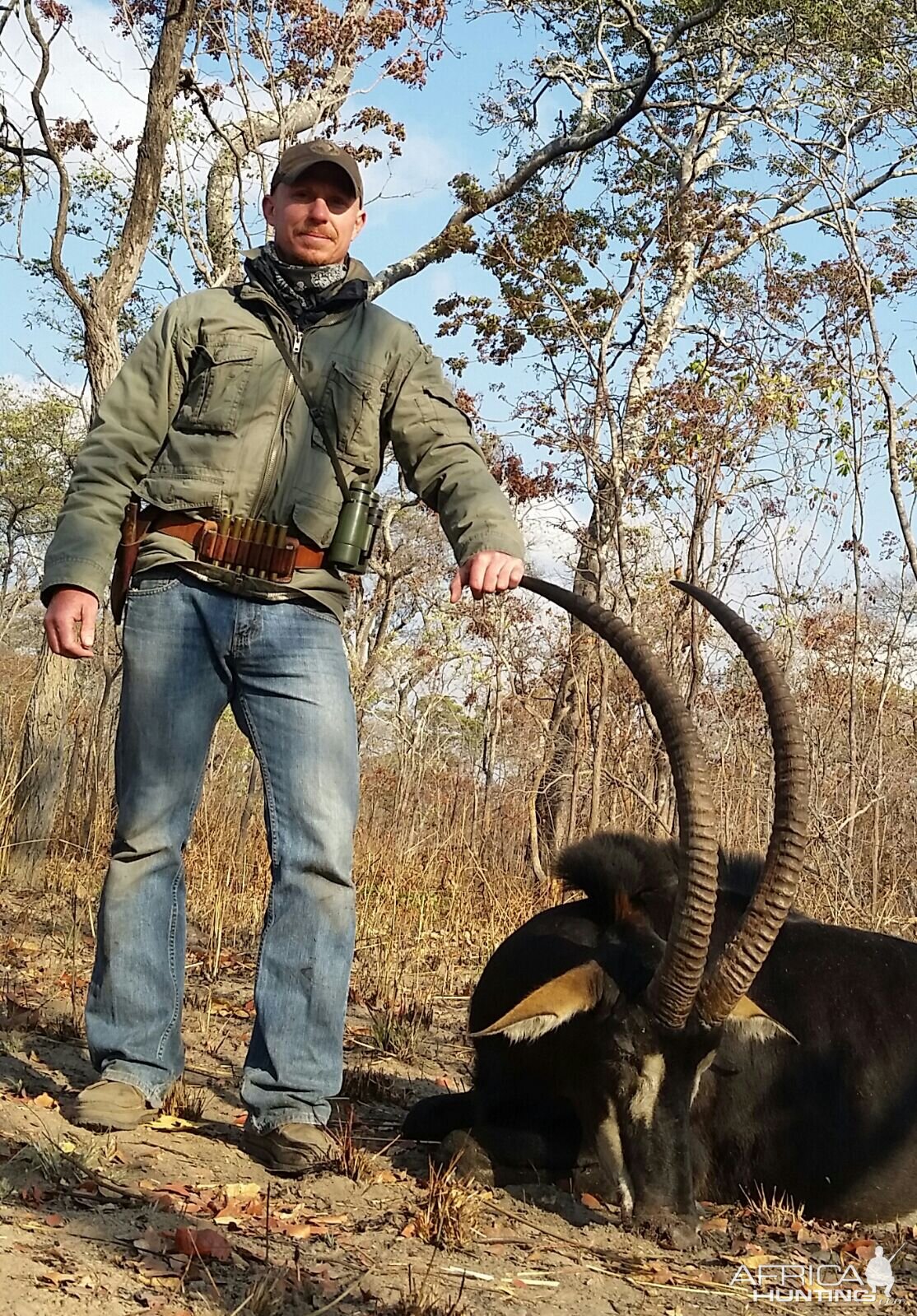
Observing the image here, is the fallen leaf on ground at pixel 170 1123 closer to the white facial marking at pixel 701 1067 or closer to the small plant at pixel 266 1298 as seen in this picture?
the small plant at pixel 266 1298

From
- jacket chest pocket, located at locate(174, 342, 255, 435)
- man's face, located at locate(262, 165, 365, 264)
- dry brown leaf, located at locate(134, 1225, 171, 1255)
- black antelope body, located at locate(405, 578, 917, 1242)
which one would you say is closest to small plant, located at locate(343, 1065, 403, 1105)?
black antelope body, located at locate(405, 578, 917, 1242)

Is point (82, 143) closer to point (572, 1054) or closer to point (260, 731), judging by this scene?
point (260, 731)

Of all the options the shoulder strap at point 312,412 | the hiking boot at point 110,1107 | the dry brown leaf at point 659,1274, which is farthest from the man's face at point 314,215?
the dry brown leaf at point 659,1274

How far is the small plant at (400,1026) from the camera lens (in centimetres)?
487

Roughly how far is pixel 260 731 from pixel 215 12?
24.5 feet

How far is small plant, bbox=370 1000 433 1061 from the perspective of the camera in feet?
16.0

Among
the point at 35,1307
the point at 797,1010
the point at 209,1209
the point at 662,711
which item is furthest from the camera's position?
the point at 797,1010

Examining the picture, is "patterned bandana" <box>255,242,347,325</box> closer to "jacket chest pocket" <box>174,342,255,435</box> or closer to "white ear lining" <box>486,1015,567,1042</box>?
"jacket chest pocket" <box>174,342,255,435</box>

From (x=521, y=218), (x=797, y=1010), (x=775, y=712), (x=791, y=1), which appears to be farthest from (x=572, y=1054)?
(x=791, y=1)

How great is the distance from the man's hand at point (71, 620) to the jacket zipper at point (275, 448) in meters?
0.51

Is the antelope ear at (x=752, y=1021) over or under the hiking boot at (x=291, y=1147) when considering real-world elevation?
over

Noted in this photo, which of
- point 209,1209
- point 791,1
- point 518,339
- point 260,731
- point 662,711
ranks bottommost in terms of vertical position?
point 209,1209

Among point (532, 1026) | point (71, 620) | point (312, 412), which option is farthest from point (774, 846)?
point (71, 620)

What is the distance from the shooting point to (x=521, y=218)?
1213 cm
